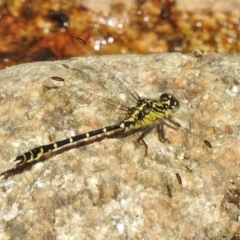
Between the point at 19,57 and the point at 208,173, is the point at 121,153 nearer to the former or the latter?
the point at 208,173

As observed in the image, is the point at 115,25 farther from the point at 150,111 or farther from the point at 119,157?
the point at 119,157

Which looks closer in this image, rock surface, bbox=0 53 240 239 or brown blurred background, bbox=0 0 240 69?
rock surface, bbox=0 53 240 239

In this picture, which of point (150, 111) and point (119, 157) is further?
point (150, 111)

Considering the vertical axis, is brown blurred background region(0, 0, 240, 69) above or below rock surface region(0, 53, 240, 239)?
below

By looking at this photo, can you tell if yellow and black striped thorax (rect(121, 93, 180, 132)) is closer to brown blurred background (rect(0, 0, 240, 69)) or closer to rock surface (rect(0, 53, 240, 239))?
rock surface (rect(0, 53, 240, 239))

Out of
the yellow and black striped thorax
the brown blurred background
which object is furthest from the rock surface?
the brown blurred background

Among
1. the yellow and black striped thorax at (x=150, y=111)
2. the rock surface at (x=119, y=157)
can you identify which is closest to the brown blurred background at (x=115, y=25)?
the rock surface at (x=119, y=157)

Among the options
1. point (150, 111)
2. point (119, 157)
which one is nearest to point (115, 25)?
point (150, 111)
